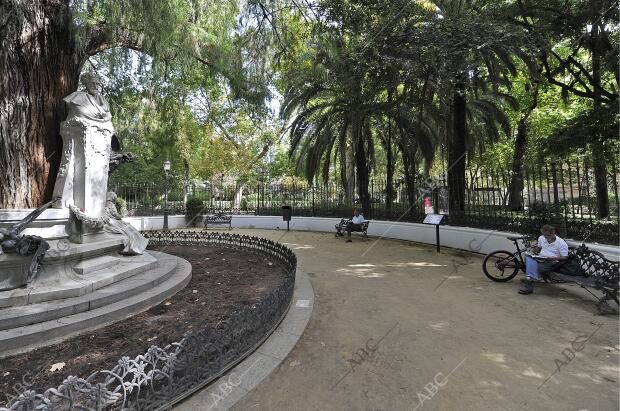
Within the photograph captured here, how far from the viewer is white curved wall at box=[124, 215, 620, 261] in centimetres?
833

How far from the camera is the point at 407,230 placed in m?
12.1

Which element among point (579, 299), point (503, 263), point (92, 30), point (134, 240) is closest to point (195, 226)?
point (134, 240)

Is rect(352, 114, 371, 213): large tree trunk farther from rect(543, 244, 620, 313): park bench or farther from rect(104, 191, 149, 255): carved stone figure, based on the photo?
rect(104, 191, 149, 255): carved stone figure

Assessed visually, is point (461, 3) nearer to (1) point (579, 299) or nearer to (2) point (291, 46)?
(2) point (291, 46)

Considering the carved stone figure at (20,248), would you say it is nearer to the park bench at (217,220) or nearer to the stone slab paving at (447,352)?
the stone slab paving at (447,352)

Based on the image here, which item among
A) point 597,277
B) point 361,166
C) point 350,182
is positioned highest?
point 361,166

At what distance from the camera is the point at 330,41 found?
6.03 metres

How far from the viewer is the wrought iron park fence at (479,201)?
22.5 ft

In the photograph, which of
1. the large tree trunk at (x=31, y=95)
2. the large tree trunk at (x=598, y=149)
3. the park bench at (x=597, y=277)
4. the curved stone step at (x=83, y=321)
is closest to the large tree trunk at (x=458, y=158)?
the large tree trunk at (x=598, y=149)

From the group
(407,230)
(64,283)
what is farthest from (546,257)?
(64,283)

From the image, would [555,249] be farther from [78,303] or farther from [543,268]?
[78,303]

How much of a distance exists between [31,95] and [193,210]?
1369 centimetres

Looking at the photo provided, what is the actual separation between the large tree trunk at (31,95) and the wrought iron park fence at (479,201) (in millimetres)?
9730

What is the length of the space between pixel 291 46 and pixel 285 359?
6.19 meters
